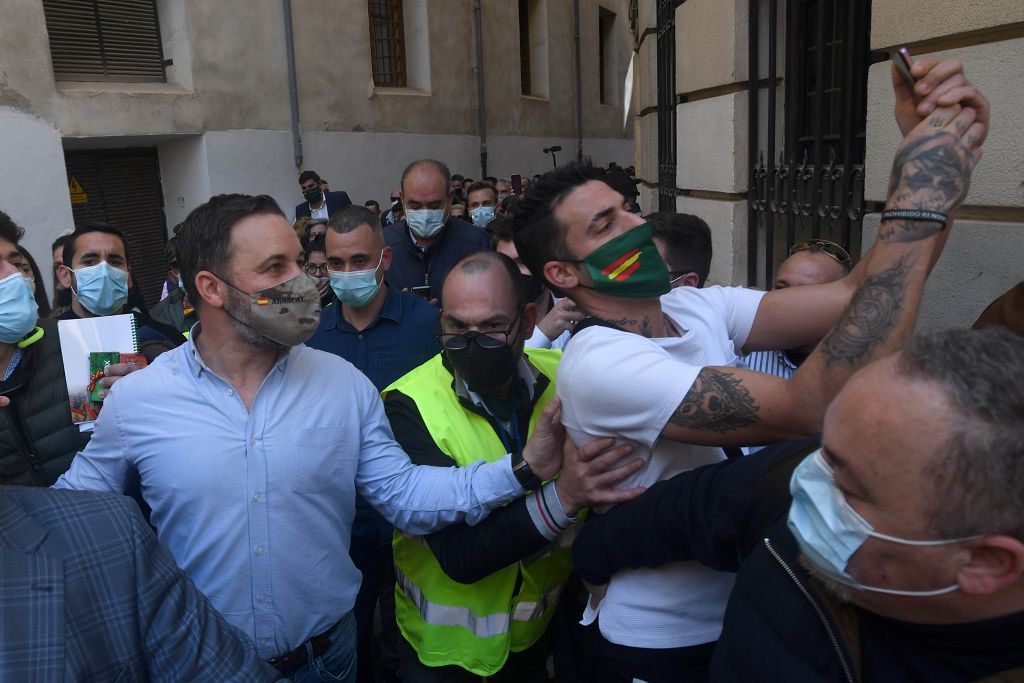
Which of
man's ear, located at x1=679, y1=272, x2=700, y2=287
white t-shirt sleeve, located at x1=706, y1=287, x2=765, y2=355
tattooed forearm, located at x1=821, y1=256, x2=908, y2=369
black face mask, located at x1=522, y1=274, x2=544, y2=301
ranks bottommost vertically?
black face mask, located at x1=522, y1=274, x2=544, y2=301

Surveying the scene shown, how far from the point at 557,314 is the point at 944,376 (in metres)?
2.11

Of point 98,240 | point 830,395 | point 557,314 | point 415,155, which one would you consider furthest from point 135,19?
point 830,395

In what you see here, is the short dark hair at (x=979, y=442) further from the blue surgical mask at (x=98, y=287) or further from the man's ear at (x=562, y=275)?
the blue surgical mask at (x=98, y=287)

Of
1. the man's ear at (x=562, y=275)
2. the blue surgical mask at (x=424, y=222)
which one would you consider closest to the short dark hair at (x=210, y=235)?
the man's ear at (x=562, y=275)

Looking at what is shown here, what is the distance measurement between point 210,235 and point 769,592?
174 centimetres

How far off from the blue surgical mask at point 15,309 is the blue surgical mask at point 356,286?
1.31 metres

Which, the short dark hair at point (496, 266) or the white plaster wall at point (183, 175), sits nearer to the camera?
the short dark hair at point (496, 266)

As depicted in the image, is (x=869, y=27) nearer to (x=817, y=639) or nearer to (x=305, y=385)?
(x=305, y=385)

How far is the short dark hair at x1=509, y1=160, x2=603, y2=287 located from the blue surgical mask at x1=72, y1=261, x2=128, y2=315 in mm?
2489

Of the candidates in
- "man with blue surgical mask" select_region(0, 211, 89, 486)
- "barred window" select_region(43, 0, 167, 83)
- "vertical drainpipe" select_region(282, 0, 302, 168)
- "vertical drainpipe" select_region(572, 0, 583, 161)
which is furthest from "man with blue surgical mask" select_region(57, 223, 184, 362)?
"vertical drainpipe" select_region(572, 0, 583, 161)

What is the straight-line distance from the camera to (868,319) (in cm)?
151

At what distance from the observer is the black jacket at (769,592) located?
3.88 ft

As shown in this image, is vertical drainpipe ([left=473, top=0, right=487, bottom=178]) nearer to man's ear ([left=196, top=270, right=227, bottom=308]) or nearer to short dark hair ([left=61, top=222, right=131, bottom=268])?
short dark hair ([left=61, top=222, right=131, bottom=268])

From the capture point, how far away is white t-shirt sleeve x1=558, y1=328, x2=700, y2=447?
1.60 m
